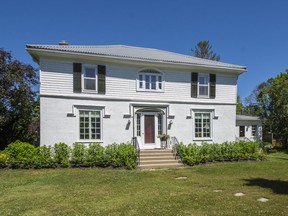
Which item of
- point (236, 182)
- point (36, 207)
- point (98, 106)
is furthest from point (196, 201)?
point (98, 106)

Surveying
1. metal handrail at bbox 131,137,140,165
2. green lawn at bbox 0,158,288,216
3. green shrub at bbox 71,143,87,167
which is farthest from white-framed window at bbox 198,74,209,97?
green shrub at bbox 71,143,87,167

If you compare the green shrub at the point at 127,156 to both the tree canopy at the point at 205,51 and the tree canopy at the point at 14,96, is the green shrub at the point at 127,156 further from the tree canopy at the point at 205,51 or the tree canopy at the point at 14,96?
the tree canopy at the point at 205,51

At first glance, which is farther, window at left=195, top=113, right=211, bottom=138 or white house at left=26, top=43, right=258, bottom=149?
window at left=195, top=113, right=211, bottom=138

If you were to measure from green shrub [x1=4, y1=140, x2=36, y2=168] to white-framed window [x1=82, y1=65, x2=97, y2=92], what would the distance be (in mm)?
4167

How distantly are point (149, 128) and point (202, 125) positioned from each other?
140 inches

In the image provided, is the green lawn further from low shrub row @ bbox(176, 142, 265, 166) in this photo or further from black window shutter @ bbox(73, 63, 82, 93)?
black window shutter @ bbox(73, 63, 82, 93)

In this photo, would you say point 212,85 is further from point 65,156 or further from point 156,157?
point 65,156

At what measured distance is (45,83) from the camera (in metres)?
12.3

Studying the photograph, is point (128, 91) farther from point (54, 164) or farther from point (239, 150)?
point (239, 150)

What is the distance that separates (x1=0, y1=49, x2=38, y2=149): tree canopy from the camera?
14.7 m

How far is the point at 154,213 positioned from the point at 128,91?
30.1ft

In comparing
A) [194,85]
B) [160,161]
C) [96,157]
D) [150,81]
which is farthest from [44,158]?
[194,85]

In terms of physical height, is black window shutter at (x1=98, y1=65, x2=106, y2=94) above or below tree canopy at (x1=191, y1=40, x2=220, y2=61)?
below

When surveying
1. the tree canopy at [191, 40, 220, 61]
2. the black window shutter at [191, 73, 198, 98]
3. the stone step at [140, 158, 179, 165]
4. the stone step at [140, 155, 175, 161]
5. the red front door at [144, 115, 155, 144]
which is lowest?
the stone step at [140, 158, 179, 165]
